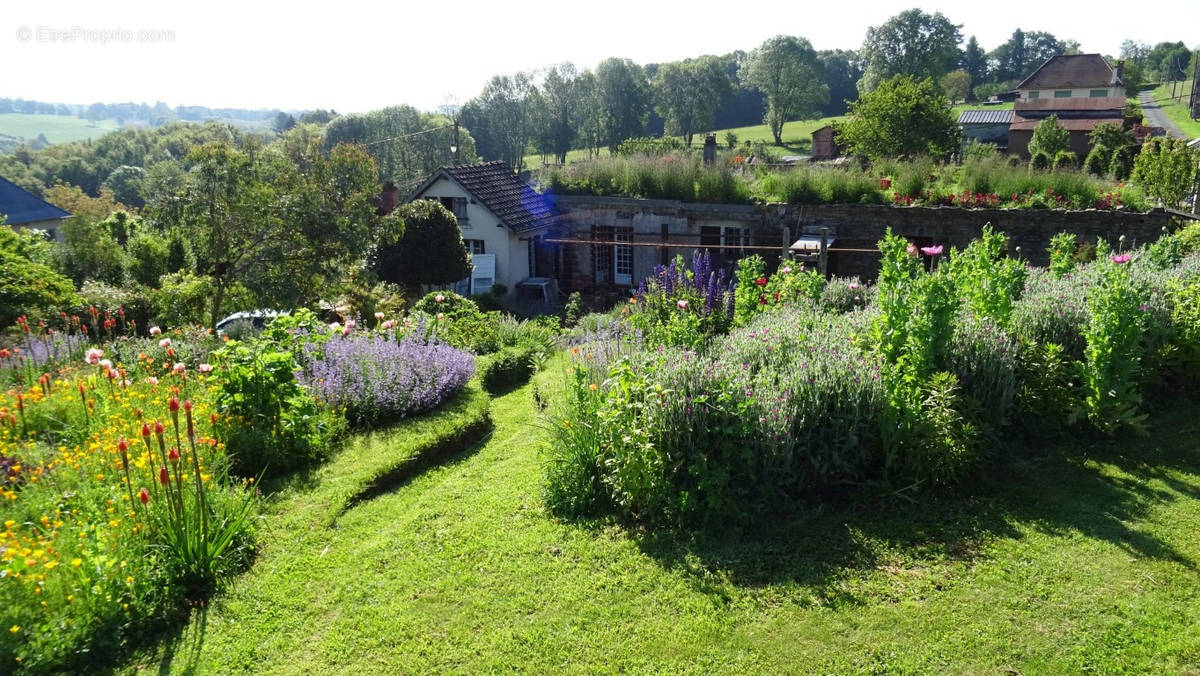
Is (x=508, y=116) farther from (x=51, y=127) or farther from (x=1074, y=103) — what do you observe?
(x=51, y=127)

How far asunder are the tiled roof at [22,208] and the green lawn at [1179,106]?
53.8 metres

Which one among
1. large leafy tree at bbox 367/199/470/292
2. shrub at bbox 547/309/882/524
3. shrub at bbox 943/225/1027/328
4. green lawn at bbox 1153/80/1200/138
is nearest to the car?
large leafy tree at bbox 367/199/470/292

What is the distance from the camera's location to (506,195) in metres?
18.4

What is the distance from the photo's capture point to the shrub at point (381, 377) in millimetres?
7059

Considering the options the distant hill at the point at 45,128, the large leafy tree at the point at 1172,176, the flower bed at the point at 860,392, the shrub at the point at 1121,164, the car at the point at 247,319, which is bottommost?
the car at the point at 247,319

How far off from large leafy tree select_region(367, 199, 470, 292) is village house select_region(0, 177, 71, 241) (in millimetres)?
18917

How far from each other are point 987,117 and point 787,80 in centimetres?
1452

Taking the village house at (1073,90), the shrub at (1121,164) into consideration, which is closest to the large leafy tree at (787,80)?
the village house at (1073,90)

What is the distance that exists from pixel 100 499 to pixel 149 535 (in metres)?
0.55

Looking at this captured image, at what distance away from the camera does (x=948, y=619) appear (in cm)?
373

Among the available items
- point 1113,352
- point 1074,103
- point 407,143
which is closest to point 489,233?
point 1113,352

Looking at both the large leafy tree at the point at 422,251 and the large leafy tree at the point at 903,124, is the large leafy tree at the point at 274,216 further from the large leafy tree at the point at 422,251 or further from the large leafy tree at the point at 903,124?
the large leafy tree at the point at 903,124

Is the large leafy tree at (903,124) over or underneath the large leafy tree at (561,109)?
underneath

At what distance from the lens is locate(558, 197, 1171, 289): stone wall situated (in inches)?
554
